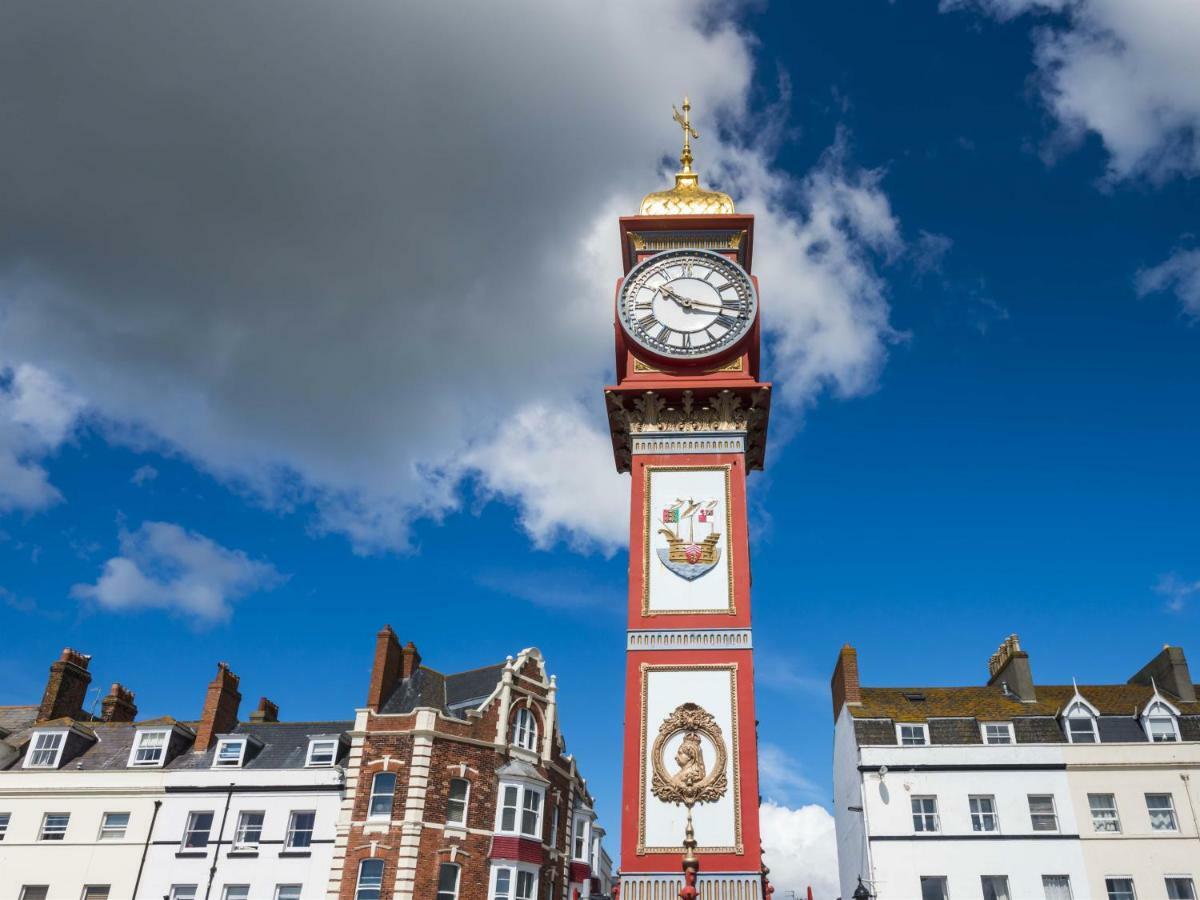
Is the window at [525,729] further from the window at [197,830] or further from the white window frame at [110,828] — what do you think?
the white window frame at [110,828]

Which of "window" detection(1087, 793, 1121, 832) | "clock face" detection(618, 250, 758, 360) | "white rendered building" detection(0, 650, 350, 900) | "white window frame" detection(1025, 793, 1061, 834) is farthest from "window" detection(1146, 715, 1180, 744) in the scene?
"white rendered building" detection(0, 650, 350, 900)

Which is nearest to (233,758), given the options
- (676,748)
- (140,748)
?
(140,748)

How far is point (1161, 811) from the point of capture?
3272 cm

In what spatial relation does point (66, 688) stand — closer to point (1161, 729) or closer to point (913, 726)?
point (913, 726)

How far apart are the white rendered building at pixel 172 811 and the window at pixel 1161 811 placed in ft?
83.1

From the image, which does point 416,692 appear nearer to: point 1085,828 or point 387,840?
point 387,840

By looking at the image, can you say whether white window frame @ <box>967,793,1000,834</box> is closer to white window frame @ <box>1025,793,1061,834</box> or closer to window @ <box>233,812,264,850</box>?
white window frame @ <box>1025,793,1061,834</box>

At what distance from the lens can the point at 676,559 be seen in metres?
24.9

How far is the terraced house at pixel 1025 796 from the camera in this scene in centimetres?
3188

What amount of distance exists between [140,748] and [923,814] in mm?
25762

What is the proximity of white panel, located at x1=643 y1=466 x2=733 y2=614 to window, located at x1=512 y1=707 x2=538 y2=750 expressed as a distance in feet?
38.3

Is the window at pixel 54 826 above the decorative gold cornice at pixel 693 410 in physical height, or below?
below

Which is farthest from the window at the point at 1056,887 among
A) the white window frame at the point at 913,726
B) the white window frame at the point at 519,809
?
the white window frame at the point at 519,809

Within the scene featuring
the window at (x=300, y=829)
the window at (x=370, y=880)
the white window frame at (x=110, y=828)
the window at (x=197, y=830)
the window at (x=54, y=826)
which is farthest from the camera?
the window at (x=54, y=826)
